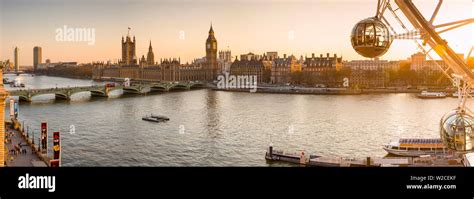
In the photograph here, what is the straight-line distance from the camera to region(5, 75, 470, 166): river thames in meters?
5.63

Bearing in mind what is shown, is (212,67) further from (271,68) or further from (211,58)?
(271,68)

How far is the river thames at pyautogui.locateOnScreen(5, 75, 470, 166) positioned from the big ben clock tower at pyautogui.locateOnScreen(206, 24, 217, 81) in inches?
602

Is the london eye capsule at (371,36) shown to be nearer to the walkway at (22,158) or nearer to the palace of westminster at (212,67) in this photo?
the walkway at (22,158)

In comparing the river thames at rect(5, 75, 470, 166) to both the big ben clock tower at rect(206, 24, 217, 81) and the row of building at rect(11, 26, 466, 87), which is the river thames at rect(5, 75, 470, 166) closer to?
the row of building at rect(11, 26, 466, 87)

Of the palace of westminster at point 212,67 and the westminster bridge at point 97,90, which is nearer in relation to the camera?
the westminster bridge at point 97,90

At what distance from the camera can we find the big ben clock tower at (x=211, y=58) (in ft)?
88.9

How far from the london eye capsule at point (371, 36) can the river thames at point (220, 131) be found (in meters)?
3.98

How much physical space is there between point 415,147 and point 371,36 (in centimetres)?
504

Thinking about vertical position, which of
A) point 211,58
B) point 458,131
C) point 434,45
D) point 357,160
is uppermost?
point 211,58

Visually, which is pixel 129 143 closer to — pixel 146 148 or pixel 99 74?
pixel 146 148

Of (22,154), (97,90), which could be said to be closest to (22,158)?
(22,154)

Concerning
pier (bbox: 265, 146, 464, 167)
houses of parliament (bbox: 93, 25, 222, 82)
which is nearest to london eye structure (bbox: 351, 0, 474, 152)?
pier (bbox: 265, 146, 464, 167)

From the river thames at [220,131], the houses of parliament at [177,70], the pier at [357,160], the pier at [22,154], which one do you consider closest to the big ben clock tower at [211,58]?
the houses of parliament at [177,70]

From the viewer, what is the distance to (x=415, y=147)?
5801mm
